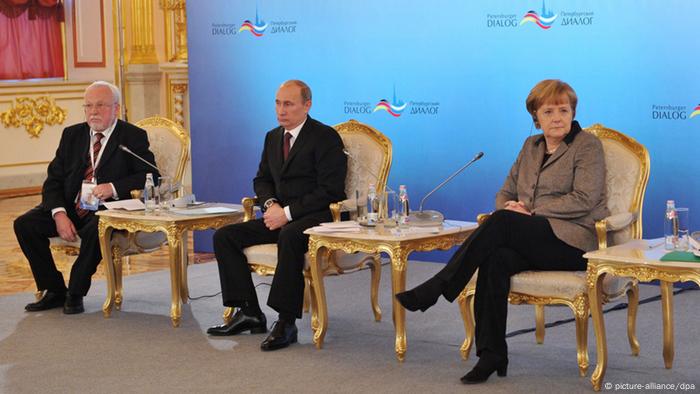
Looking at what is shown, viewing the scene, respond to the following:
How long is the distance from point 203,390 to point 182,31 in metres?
7.68

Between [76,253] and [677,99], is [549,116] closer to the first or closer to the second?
[677,99]

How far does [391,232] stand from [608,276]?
959mm

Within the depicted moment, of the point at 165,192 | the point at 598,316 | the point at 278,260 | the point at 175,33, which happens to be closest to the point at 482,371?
the point at 598,316

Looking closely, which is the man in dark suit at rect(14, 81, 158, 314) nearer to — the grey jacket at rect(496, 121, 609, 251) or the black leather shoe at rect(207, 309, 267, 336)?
the black leather shoe at rect(207, 309, 267, 336)

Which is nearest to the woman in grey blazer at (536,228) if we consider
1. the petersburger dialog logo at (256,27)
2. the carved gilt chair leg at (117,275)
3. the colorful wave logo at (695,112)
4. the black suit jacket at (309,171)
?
the black suit jacket at (309,171)

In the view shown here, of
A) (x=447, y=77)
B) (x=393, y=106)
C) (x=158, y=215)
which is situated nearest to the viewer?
(x=158, y=215)

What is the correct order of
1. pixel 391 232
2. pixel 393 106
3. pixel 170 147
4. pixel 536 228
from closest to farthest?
pixel 536 228, pixel 391 232, pixel 170 147, pixel 393 106

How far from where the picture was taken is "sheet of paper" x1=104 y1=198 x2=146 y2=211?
5730 mm

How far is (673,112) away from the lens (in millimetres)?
6125

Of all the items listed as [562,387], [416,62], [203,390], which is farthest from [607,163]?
[416,62]

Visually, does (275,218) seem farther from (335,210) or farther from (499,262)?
(499,262)

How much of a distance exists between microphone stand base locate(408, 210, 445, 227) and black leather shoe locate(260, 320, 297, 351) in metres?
0.73

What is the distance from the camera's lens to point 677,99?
6.10 metres

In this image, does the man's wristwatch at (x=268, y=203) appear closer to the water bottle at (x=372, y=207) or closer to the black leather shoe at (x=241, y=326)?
the black leather shoe at (x=241, y=326)
